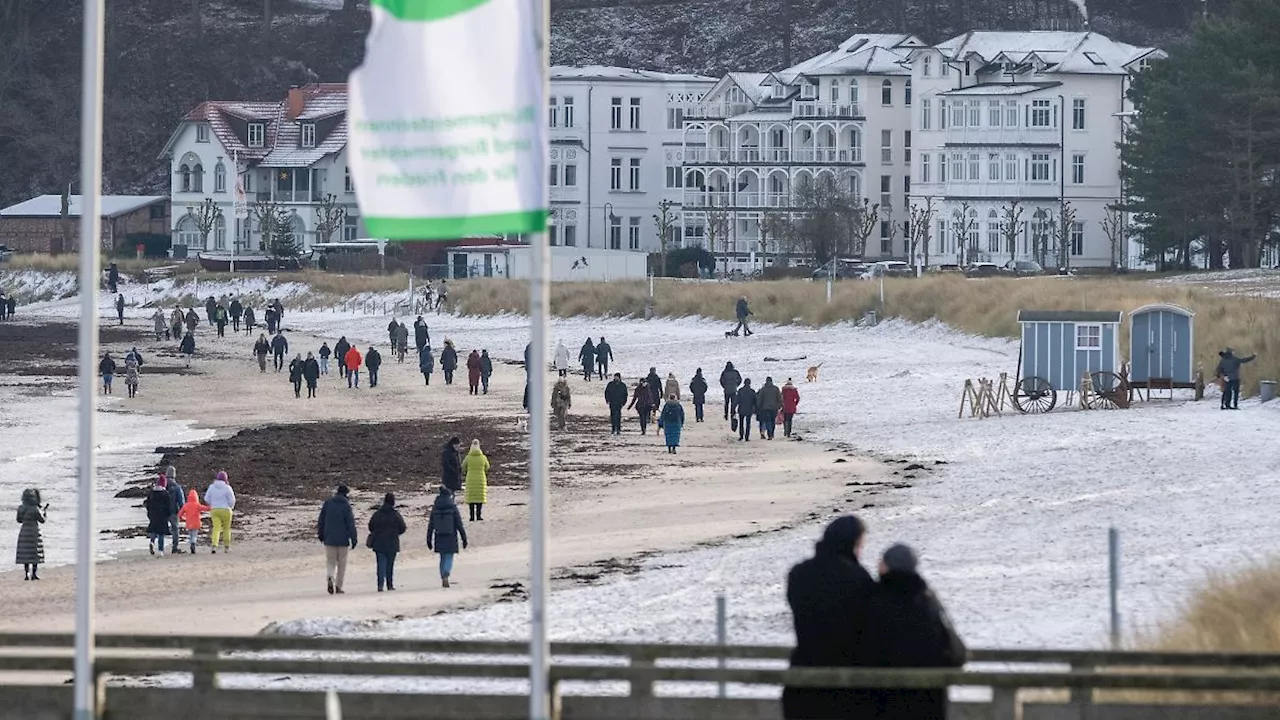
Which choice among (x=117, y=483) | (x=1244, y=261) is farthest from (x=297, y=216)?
(x=117, y=483)

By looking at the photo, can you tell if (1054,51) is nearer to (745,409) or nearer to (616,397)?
(616,397)

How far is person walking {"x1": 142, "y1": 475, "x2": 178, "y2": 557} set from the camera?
26359mm

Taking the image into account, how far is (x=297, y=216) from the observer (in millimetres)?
118812

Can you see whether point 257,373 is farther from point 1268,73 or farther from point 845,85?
point 845,85

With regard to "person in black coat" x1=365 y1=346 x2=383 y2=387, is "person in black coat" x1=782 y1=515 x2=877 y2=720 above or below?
below

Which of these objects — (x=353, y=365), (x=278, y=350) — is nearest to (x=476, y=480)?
(x=353, y=365)

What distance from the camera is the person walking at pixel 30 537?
24.8m

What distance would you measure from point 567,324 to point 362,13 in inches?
3925

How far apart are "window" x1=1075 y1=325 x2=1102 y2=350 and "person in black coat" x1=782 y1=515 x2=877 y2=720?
2992 cm

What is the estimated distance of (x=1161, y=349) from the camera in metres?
39.0

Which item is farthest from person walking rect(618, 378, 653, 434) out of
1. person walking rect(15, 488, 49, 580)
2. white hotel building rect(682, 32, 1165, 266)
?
white hotel building rect(682, 32, 1165, 266)

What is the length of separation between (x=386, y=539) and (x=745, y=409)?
16.8 meters

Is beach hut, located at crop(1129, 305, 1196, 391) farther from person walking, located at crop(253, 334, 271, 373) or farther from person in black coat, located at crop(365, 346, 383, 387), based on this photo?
person walking, located at crop(253, 334, 271, 373)

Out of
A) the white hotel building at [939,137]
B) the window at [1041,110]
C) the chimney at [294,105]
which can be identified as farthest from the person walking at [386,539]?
the chimney at [294,105]
